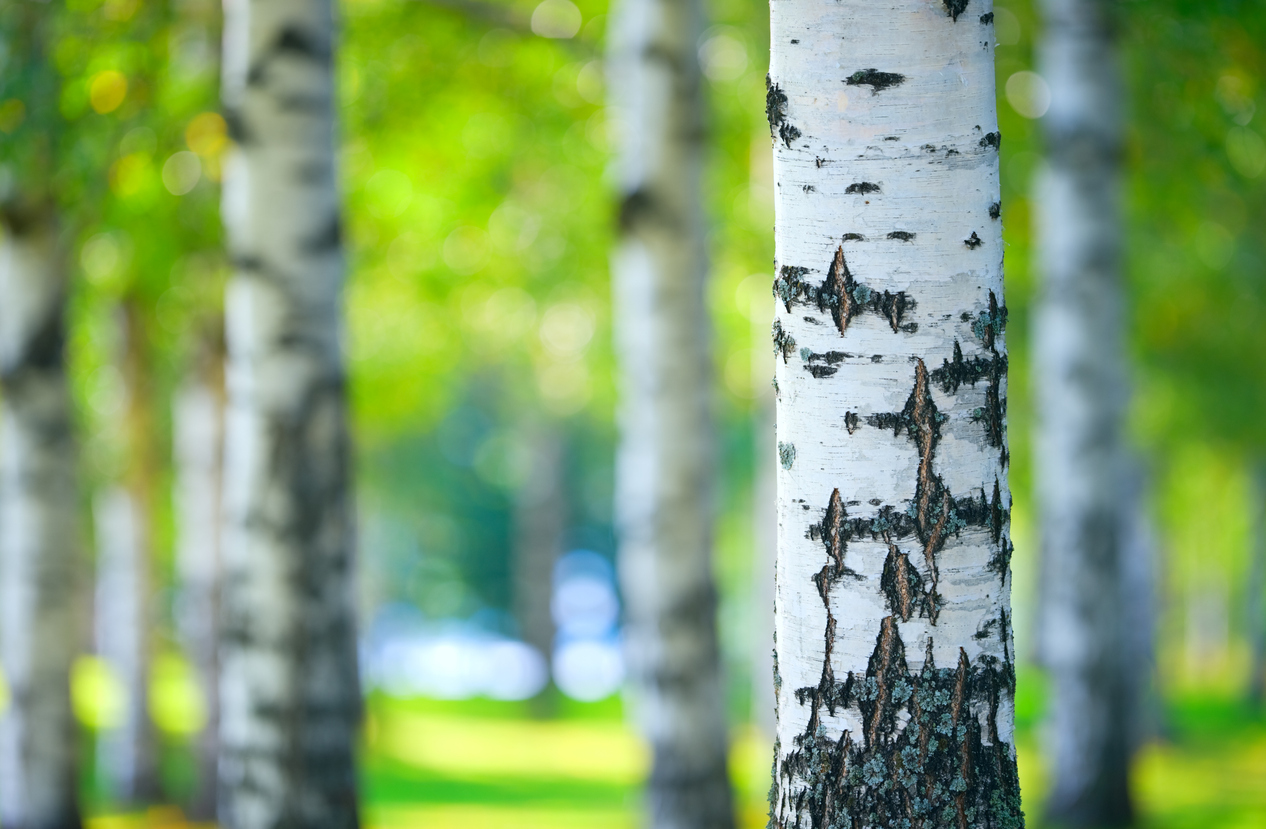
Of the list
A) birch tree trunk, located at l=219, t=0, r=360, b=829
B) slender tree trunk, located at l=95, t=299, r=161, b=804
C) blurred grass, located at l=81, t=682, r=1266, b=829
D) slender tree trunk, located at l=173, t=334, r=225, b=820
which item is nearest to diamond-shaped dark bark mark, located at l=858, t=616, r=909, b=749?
birch tree trunk, located at l=219, t=0, r=360, b=829

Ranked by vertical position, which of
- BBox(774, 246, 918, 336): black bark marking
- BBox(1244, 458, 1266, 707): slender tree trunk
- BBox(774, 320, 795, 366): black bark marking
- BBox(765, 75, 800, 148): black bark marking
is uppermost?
BBox(765, 75, 800, 148): black bark marking

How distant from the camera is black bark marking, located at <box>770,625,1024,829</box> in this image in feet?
5.67

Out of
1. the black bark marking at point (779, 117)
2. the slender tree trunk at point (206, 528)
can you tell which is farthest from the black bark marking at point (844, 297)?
the slender tree trunk at point (206, 528)

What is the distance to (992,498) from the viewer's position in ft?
5.75

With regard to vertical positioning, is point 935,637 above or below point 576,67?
below

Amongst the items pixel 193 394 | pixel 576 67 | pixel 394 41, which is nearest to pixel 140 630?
pixel 193 394

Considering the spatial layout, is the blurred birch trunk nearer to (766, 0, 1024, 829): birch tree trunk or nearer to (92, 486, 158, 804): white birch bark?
(92, 486, 158, 804): white birch bark

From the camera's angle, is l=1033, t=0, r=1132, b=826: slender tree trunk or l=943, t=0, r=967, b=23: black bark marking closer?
l=943, t=0, r=967, b=23: black bark marking

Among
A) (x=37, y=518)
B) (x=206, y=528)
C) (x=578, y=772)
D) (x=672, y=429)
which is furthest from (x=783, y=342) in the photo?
(x=578, y=772)

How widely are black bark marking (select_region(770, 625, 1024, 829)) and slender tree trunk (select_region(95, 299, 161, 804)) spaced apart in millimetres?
8113

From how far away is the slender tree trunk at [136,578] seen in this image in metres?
8.70

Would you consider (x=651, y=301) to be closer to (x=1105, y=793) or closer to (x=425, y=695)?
(x=1105, y=793)

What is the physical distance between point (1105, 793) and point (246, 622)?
15.8ft

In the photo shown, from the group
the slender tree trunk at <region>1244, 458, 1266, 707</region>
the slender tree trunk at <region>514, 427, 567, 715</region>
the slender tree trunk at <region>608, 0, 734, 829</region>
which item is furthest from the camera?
the slender tree trunk at <region>514, 427, 567, 715</region>
